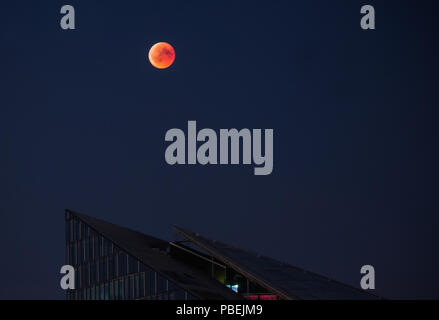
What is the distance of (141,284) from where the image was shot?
48.4 meters

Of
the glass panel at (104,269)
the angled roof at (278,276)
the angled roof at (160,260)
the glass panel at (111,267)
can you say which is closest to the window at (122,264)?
the angled roof at (160,260)

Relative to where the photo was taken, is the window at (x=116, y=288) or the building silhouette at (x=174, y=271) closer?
the building silhouette at (x=174, y=271)

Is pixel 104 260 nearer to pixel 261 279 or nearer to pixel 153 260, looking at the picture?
pixel 153 260

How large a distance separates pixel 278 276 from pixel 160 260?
898cm

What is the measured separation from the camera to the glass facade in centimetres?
4681

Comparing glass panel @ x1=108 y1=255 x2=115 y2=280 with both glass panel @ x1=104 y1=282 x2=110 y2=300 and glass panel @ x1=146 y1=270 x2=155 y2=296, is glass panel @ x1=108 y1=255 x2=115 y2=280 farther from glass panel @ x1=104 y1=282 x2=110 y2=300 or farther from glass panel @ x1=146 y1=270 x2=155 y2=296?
glass panel @ x1=146 y1=270 x2=155 y2=296

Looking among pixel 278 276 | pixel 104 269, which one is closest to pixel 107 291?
pixel 104 269

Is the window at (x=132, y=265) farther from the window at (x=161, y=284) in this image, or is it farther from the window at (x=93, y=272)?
the window at (x=93, y=272)

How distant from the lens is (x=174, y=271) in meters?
49.0

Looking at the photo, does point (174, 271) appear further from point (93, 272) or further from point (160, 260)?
point (93, 272)

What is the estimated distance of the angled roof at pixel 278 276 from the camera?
47500 millimetres

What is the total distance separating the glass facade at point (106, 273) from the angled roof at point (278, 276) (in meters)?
7.03

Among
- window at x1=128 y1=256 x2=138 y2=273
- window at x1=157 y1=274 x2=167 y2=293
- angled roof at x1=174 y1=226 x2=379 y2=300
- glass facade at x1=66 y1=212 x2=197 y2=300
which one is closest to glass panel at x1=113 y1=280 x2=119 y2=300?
glass facade at x1=66 y1=212 x2=197 y2=300
